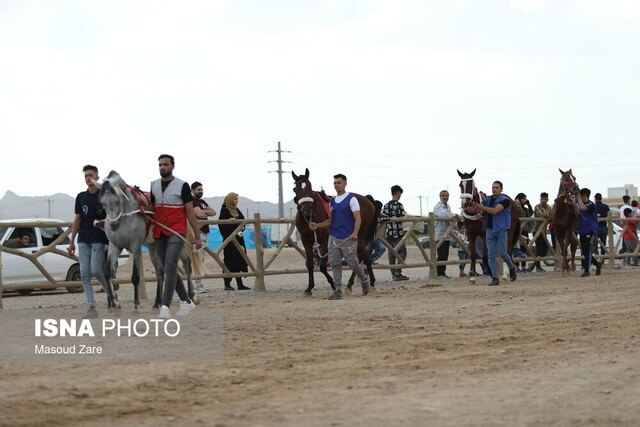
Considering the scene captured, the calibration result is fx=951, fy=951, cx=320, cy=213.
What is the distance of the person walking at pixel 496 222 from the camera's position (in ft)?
63.1

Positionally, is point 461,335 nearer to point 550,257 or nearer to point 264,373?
point 264,373

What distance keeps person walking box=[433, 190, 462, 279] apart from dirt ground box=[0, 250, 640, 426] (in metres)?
9.97

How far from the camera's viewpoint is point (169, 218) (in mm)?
11992

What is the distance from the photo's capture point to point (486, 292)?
55.3ft

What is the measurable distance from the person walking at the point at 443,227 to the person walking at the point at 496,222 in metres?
2.49

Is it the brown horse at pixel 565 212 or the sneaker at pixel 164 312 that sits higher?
the brown horse at pixel 565 212

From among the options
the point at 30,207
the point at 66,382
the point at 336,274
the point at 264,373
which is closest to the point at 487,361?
the point at 264,373

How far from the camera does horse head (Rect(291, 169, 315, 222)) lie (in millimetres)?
16531

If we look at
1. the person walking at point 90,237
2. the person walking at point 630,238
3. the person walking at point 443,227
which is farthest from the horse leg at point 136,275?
the person walking at point 630,238

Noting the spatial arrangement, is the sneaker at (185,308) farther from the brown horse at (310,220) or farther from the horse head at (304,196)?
the horse head at (304,196)

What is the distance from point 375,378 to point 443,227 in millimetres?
15800

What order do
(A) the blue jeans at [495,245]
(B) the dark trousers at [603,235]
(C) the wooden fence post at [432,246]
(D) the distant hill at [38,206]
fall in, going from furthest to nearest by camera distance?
(D) the distant hill at [38,206]
(B) the dark trousers at [603,235]
(C) the wooden fence post at [432,246]
(A) the blue jeans at [495,245]

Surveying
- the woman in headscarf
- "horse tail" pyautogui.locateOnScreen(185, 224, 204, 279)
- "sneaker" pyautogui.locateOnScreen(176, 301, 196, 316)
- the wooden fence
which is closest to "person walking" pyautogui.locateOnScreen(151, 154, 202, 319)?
"sneaker" pyautogui.locateOnScreen(176, 301, 196, 316)

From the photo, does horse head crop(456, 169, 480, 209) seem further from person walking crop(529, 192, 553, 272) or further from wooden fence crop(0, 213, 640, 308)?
person walking crop(529, 192, 553, 272)
